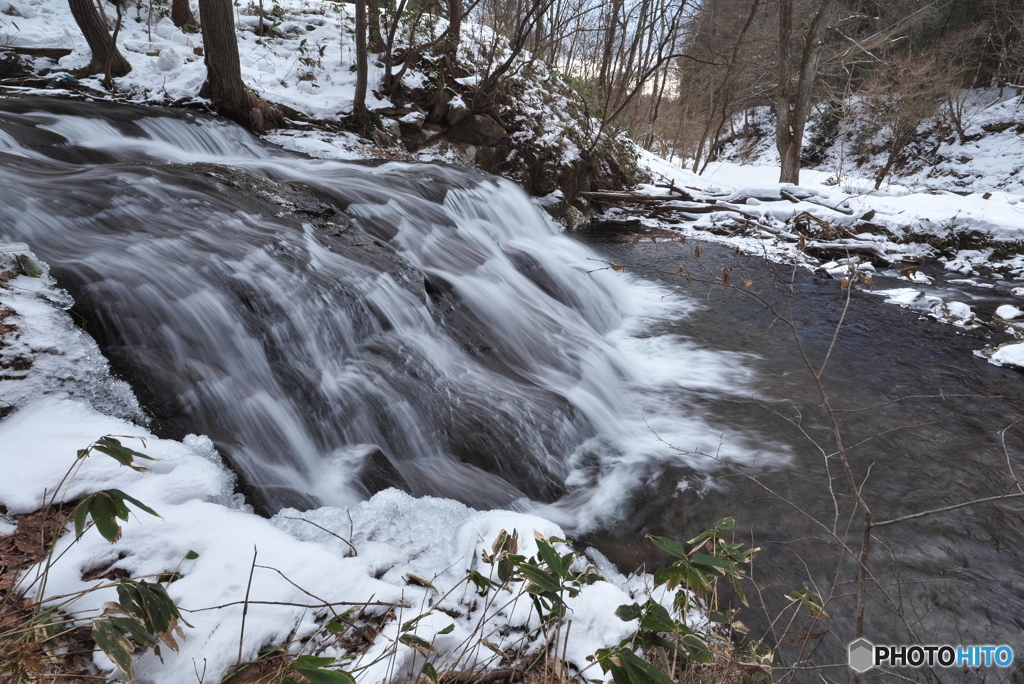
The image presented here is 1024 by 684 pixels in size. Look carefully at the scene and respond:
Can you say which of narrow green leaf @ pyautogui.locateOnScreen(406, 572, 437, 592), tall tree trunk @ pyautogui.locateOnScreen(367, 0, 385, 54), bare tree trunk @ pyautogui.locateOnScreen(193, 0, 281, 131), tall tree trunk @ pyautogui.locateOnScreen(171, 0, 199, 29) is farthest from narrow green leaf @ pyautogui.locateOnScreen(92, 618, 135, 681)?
tall tree trunk @ pyautogui.locateOnScreen(171, 0, 199, 29)

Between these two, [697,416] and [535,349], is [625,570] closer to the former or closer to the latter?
[697,416]

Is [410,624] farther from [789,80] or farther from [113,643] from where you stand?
[789,80]

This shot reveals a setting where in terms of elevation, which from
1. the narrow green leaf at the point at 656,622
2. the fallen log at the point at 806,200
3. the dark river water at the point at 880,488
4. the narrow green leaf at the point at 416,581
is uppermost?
the fallen log at the point at 806,200

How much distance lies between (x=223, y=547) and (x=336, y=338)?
1968 millimetres

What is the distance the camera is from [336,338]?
359cm

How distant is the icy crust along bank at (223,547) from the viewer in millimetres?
1537

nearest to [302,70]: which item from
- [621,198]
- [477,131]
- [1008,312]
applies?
[477,131]

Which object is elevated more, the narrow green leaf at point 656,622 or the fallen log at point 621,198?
the fallen log at point 621,198

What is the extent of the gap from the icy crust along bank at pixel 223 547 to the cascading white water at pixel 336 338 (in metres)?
0.32

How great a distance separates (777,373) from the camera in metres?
4.83

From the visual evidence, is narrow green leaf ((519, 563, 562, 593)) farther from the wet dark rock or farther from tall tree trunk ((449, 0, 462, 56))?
tall tree trunk ((449, 0, 462, 56))

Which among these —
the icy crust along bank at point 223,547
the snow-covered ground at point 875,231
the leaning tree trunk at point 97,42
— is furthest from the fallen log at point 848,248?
the leaning tree trunk at point 97,42

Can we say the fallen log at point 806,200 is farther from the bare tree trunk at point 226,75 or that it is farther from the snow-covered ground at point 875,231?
the bare tree trunk at point 226,75

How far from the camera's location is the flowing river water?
106 inches
